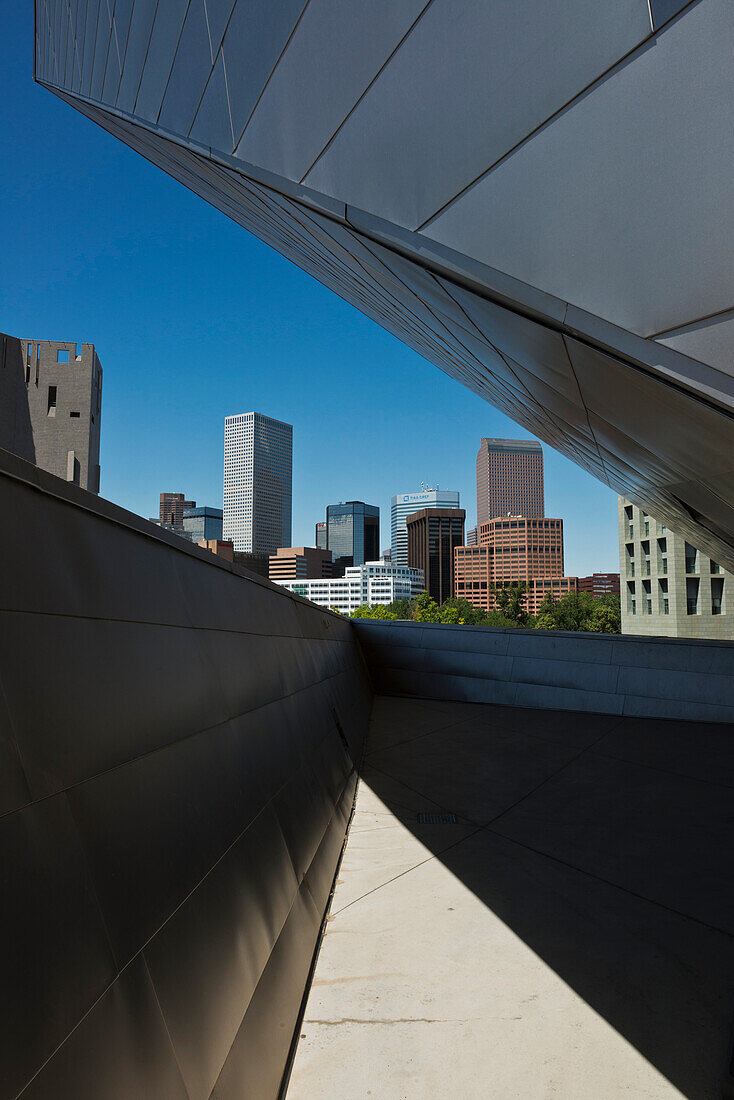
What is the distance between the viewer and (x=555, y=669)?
12828 millimetres

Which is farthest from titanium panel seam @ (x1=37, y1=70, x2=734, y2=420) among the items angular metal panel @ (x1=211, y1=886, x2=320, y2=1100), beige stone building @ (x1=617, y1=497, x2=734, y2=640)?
beige stone building @ (x1=617, y1=497, x2=734, y2=640)

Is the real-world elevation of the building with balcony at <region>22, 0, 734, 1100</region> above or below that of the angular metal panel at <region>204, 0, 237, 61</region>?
below

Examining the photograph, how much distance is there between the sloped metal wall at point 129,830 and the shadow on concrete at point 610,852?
5.49ft

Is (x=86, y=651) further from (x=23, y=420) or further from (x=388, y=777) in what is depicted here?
(x=23, y=420)

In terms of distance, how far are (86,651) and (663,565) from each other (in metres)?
54.9

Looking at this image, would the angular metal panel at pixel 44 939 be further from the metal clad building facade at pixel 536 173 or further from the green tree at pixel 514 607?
A: the green tree at pixel 514 607

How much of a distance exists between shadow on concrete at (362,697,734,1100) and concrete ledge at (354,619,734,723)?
0.98 metres

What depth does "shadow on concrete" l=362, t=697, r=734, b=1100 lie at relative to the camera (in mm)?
3336

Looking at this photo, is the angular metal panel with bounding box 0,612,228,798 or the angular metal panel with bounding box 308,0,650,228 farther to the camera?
the angular metal panel with bounding box 308,0,650,228

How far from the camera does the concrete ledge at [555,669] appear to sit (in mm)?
11367

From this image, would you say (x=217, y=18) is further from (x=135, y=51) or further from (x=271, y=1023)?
(x=271, y=1023)

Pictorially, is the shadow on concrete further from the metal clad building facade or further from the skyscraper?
the skyscraper

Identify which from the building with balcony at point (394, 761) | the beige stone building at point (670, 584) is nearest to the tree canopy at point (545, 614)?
the beige stone building at point (670, 584)

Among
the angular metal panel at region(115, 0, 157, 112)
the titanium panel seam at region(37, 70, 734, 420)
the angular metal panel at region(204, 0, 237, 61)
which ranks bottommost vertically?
the titanium panel seam at region(37, 70, 734, 420)
